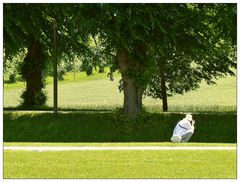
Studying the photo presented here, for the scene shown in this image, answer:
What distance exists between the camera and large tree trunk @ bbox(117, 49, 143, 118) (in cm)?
2994

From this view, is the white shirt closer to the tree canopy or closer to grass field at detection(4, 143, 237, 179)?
grass field at detection(4, 143, 237, 179)

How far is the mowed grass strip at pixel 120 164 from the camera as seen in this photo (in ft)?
47.6

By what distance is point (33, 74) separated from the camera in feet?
120

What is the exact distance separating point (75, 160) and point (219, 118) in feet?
50.0

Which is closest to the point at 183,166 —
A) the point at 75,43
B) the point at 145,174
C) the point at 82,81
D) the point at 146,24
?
the point at 145,174

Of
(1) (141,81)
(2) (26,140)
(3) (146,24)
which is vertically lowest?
(2) (26,140)

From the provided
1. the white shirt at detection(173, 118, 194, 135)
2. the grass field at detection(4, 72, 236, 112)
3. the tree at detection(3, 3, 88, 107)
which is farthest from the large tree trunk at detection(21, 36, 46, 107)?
the white shirt at detection(173, 118, 194, 135)

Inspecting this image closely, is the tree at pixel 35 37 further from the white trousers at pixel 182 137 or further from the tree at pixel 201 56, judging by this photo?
the white trousers at pixel 182 137

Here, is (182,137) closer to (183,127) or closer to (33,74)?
(183,127)

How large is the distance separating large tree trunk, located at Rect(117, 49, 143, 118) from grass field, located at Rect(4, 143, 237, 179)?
37.8ft

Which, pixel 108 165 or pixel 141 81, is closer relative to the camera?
pixel 108 165

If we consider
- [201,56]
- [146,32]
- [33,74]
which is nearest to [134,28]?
[146,32]

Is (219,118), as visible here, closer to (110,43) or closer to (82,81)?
(110,43)

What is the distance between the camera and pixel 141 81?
1157 inches
